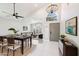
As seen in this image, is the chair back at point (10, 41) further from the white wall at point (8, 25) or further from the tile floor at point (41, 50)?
the tile floor at point (41, 50)

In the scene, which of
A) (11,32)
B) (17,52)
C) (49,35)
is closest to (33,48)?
(17,52)

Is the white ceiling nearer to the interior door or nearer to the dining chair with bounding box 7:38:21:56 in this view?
the dining chair with bounding box 7:38:21:56

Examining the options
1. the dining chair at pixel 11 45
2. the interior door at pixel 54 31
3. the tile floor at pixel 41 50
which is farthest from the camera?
the interior door at pixel 54 31

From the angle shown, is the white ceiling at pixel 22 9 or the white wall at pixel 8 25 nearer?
the white wall at pixel 8 25

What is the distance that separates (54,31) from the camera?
5.93 meters

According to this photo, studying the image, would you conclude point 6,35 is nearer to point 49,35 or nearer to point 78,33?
point 78,33

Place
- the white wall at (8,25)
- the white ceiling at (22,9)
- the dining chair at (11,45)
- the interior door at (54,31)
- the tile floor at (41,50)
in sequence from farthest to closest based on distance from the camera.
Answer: the interior door at (54,31), the tile floor at (41,50), the dining chair at (11,45), the white ceiling at (22,9), the white wall at (8,25)

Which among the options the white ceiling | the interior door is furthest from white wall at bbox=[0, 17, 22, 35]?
the interior door

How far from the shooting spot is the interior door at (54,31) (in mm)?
5557

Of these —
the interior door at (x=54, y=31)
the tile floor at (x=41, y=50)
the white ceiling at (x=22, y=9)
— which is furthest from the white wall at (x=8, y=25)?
the interior door at (x=54, y=31)

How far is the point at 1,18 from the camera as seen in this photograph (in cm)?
334

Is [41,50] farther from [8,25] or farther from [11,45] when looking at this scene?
[8,25]

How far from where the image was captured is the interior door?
18.2 ft

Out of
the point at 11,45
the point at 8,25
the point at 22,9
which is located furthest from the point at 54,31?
the point at 8,25
